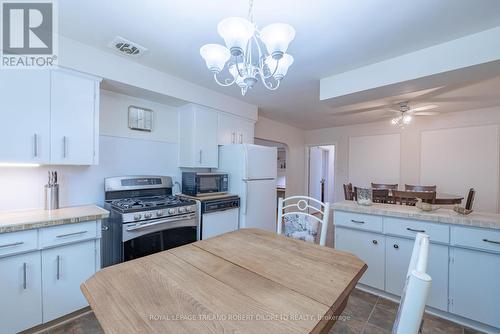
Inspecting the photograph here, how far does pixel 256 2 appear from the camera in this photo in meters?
1.43

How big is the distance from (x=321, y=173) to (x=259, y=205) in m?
4.14

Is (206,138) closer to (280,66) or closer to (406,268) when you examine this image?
(280,66)

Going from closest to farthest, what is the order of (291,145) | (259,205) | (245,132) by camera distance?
(259,205) < (245,132) < (291,145)

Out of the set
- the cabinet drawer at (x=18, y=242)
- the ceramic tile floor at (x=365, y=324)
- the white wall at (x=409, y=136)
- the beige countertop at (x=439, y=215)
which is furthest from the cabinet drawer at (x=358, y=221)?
the white wall at (x=409, y=136)

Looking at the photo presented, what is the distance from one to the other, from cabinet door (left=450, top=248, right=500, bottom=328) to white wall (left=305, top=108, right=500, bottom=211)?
2.92 metres

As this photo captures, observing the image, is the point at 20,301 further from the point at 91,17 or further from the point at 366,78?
the point at 366,78

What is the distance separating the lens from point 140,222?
2037 mm

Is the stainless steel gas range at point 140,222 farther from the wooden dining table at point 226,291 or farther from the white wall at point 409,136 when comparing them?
the white wall at point 409,136

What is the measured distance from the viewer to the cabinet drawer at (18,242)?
1.48m

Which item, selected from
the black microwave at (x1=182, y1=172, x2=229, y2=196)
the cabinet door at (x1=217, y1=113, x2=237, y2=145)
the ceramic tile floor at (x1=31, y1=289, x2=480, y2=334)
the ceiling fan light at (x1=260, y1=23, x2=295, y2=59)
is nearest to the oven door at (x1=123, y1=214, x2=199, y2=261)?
the black microwave at (x1=182, y1=172, x2=229, y2=196)

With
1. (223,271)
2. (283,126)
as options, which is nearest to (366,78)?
(223,271)

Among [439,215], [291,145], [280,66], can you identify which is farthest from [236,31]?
[291,145]

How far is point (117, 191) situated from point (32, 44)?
1486 millimetres

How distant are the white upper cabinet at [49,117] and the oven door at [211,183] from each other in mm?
1142
